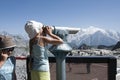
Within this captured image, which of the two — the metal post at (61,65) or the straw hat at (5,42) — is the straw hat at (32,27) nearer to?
the straw hat at (5,42)

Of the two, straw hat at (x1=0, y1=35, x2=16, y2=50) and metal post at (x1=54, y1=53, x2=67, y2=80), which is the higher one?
straw hat at (x1=0, y1=35, x2=16, y2=50)

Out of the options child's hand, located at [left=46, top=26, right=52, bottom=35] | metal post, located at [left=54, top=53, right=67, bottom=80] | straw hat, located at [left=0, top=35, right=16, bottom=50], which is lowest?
metal post, located at [left=54, top=53, right=67, bottom=80]

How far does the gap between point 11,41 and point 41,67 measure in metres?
0.43

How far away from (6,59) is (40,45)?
41 cm

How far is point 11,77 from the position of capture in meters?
3.94

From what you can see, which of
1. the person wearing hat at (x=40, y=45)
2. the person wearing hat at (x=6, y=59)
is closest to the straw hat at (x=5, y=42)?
the person wearing hat at (x=6, y=59)

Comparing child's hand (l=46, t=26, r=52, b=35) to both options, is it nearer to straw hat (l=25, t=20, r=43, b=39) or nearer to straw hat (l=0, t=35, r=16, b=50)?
straw hat (l=25, t=20, r=43, b=39)

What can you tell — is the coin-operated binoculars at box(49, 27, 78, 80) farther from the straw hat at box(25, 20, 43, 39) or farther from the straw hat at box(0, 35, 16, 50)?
the straw hat at box(0, 35, 16, 50)

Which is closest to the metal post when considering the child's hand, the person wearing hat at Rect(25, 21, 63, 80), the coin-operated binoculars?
the coin-operated binoculars

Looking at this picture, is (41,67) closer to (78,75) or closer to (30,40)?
(30,40)

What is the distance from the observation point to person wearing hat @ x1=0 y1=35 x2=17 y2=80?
12.6 feet

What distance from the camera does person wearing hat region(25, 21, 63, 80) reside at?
3.86 meters

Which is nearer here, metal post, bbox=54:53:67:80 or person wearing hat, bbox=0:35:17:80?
person wearing hat, bbox=0:35:17:80

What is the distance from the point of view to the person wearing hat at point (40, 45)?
3859mm
